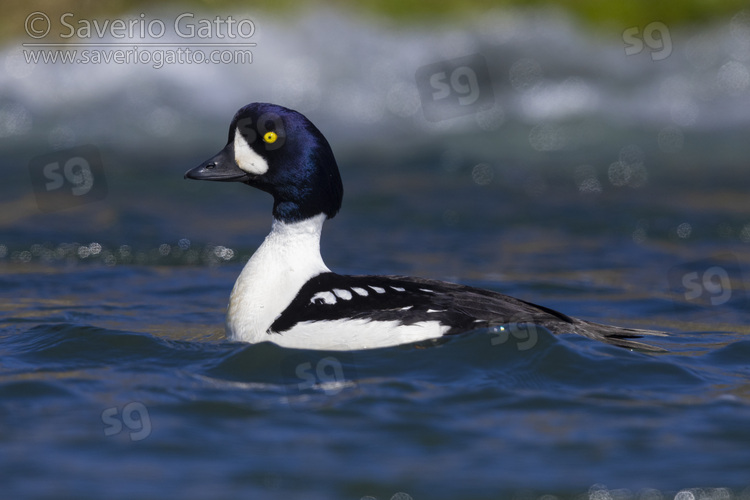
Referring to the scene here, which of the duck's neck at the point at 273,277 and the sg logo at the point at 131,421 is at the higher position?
the duck's neck at the point at 273,277

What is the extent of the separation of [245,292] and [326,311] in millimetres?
603

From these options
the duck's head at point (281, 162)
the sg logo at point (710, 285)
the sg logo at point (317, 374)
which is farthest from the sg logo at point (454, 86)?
the sg logo at point (317, 374)

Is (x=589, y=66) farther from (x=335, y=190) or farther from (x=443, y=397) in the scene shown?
(x=443, y=397)

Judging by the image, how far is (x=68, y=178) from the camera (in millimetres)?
14484

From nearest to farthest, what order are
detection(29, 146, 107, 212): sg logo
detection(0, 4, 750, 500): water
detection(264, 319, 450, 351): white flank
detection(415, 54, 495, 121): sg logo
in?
detection(0, 4, 750, 500): water < detection(264, 319, 450, 351): white flank < detection(29, 146, 107, 212): sg logo < detection(415, 54, 495, 121): sg logo

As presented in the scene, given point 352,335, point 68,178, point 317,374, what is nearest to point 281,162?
point 352,335

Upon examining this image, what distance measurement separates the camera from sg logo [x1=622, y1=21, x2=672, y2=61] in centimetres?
1706

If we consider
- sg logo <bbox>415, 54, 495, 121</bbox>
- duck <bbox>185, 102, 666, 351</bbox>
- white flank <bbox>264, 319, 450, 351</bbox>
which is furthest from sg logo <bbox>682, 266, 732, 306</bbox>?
sg logo <bbox>415, 54, 495, 121</bbox>

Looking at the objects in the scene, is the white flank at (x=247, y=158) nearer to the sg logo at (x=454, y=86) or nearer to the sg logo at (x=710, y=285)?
the sg logo at (x=710, y=285)

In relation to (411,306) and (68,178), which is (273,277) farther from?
(68,178)

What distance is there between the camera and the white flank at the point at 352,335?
21.5 ft

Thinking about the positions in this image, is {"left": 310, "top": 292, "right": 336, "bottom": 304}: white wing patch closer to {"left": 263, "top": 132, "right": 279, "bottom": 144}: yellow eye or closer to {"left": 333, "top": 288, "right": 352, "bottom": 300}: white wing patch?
{"left": 333, "top": 288, "right": 352, "bottom": 300}: white wing patch

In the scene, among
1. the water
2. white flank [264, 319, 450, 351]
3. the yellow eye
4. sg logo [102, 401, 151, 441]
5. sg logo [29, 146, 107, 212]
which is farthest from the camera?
sg logo [29, 146, 107, 212]

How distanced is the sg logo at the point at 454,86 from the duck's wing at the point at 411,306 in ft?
33.1
